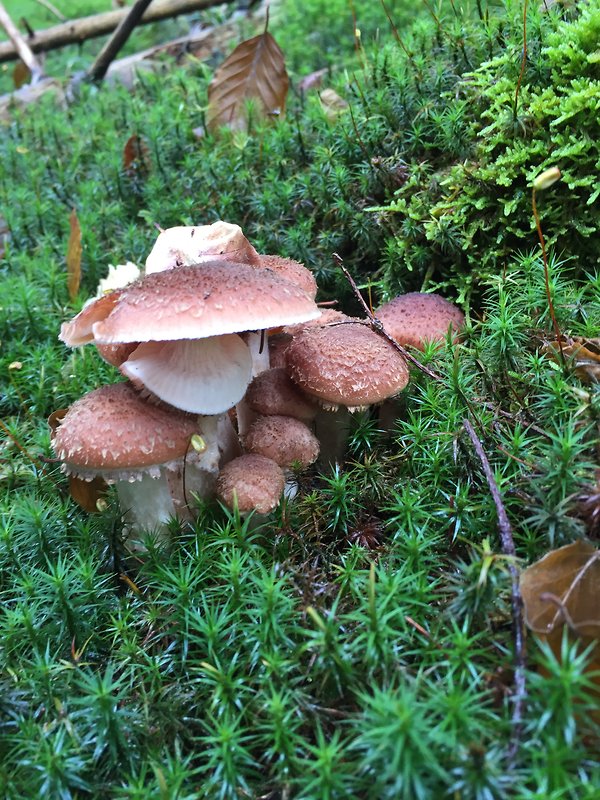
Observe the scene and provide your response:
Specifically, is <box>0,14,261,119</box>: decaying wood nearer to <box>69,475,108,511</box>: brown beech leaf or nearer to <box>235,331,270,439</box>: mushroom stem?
<box>235,331,270,439</box>: mushroom stem

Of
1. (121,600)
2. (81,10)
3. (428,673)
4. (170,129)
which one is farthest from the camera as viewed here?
(81,10)

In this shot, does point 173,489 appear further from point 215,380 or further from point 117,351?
point 117,351

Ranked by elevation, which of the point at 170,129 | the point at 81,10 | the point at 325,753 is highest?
the point at 81,10

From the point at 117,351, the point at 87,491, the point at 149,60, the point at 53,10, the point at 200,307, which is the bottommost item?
the point at 87,491

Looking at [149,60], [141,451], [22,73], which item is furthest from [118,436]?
[22,73]

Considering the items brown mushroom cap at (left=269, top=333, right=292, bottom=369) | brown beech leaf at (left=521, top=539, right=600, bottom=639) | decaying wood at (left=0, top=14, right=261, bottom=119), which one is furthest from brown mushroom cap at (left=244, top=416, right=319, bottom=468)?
decaying wood at (left=0, top=14, right=261, bottom=119)

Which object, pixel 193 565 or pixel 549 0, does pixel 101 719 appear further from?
pixel 549 0

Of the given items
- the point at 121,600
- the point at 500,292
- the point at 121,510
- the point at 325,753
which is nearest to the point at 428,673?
the point at 325,753

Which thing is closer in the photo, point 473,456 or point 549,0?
point 473,456
